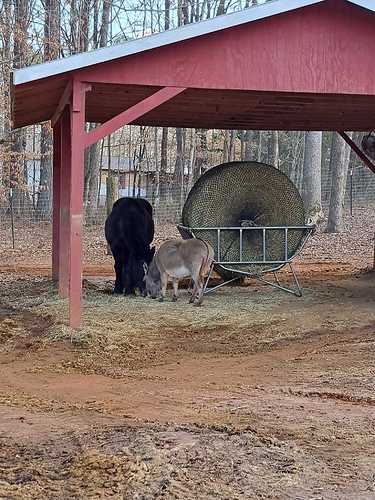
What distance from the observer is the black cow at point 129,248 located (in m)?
12.3

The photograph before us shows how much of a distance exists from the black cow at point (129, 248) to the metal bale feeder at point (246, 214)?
0.85 meters

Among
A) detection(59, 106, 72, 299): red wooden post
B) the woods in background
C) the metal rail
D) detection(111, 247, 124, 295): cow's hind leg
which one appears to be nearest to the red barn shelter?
detection(59, 106, 72, 299): red wooden post

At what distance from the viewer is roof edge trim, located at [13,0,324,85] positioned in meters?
8.04

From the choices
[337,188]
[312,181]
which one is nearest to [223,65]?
[337,188]

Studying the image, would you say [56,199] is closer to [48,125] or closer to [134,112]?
[134,112]

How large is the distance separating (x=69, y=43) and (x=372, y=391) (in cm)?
2256

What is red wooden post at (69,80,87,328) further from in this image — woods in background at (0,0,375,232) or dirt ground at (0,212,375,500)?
woods in background at (0,0,375,232)

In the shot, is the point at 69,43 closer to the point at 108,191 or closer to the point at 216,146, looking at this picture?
the point at 108,191

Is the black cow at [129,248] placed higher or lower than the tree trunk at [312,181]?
lower

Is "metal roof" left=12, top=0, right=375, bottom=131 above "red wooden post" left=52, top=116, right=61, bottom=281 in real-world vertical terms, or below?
above

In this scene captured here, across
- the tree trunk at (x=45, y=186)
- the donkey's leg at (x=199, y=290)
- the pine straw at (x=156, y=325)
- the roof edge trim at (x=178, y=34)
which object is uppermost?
the roof edge trim at (x=178, y=34)

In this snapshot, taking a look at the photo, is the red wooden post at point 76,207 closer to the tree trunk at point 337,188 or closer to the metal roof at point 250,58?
the metal roof at point 250,58

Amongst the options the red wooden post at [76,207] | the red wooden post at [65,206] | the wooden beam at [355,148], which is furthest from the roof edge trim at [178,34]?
the wooden beam at [355,148]

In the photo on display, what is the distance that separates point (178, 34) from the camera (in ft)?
26.9
